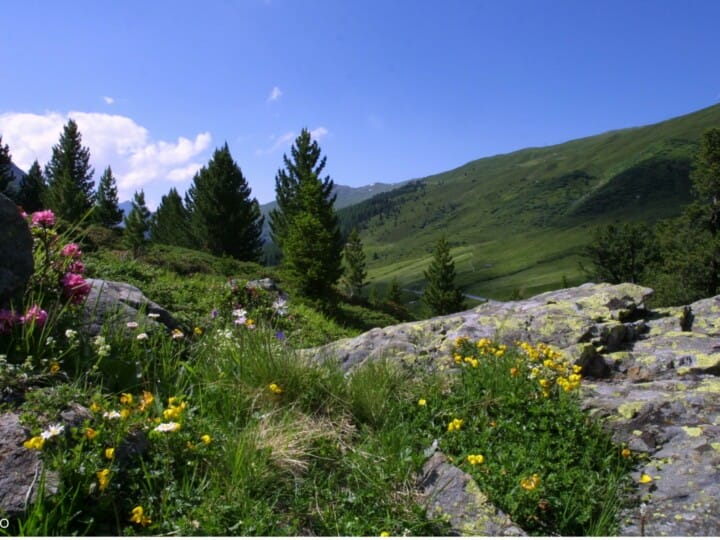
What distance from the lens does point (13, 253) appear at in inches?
156

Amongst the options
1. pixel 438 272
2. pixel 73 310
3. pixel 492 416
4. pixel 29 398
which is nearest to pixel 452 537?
pixel 492 416

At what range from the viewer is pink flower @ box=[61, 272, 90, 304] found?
4.58m

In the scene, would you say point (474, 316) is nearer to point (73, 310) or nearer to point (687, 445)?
point (687, 445)

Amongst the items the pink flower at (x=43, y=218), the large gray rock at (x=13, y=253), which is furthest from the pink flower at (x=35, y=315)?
the pink flower at (x=43, y=218)

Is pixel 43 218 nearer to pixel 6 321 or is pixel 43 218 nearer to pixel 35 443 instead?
pixel 6 321

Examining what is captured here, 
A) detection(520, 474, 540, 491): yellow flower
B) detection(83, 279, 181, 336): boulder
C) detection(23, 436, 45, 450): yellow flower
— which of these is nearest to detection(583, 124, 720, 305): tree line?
detection(520, 474, 540, 491): yellow flower

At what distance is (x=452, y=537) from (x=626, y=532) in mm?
1121

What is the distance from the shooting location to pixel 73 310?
15.2 feet

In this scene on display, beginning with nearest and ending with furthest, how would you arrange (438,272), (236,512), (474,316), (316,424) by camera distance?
(236,512)
(316,424)
(474,316)
(438,272)

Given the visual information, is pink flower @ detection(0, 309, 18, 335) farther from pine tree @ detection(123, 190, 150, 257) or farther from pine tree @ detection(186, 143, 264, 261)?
pine tree @ detection(186, 143, 264, 261)

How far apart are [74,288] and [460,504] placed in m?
3.99

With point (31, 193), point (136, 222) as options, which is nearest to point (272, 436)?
point (136, 222)

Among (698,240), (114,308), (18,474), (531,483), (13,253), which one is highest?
(13,253)

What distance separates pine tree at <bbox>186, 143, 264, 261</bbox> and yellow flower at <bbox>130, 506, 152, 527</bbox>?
50.9m
